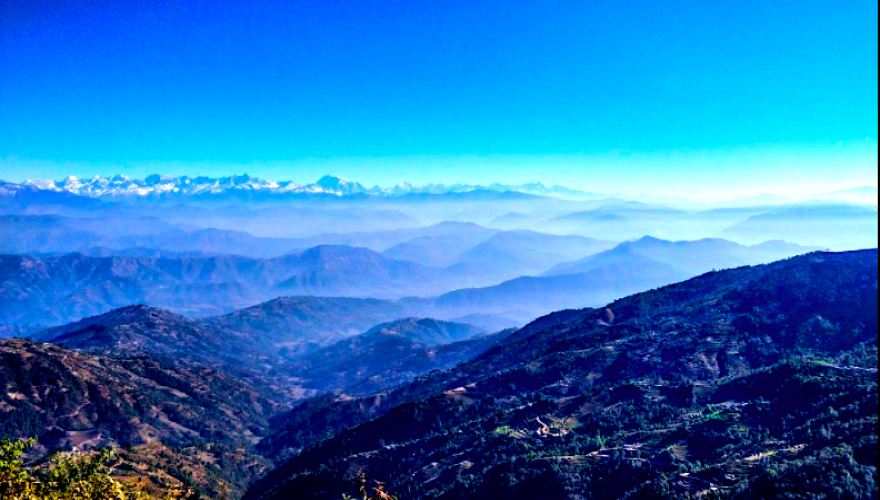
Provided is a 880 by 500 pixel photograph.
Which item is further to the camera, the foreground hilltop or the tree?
the foreground hilltop

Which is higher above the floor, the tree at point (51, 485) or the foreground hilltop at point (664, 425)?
the tree at point (51, 485)

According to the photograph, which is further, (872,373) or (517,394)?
(517,394)

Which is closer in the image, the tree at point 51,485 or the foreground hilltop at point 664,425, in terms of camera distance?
the tree at point 51,485

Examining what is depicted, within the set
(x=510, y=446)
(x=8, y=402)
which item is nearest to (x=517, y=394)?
(x=510, y=446)

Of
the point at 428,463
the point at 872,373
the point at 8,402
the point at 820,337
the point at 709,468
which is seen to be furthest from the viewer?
the point at 8,402

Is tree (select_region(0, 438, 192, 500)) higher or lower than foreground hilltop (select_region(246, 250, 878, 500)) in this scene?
higher

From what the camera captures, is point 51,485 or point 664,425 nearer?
point 51,485

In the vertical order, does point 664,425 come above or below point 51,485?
below

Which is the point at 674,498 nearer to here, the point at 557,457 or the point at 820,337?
the point at 557,457
